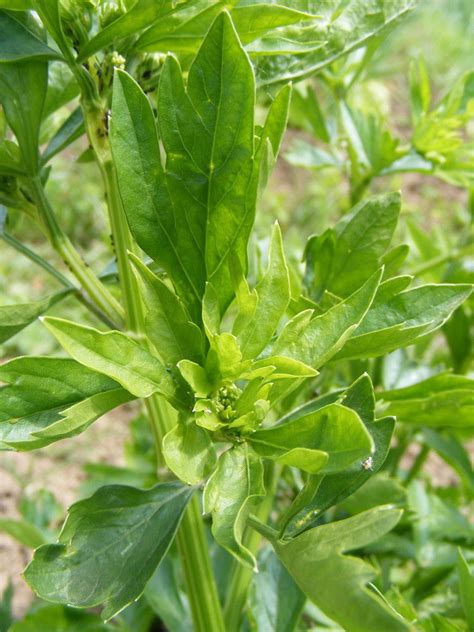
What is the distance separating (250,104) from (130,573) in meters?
0.51

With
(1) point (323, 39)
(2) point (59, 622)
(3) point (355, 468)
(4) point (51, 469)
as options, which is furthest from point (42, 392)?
(4) point (51, 469)

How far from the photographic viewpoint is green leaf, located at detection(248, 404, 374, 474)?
2.12 feet

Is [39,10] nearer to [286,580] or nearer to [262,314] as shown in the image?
[262,314]

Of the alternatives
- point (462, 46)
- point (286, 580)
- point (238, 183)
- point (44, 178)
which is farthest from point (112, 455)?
point (462, 46)

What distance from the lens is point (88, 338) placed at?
68cm

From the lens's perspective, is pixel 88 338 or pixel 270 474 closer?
pixel 88 338

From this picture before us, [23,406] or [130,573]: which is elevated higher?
[23,406]

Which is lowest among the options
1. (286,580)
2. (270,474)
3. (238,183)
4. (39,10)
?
(286,580)

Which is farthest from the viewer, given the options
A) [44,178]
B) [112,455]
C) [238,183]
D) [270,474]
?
[112,455]

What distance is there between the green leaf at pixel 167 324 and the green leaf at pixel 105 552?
19 centimetres

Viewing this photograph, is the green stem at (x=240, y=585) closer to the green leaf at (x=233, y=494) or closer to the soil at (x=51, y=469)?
the green leaf at (x=233, y=494)

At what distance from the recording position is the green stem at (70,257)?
3.04ft

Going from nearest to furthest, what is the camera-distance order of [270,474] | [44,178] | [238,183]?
1. [238,183]
2. [44,178]
3. [270,474]

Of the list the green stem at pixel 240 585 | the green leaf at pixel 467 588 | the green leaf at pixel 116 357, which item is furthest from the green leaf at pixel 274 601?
the green leaf at pixel 116 357
